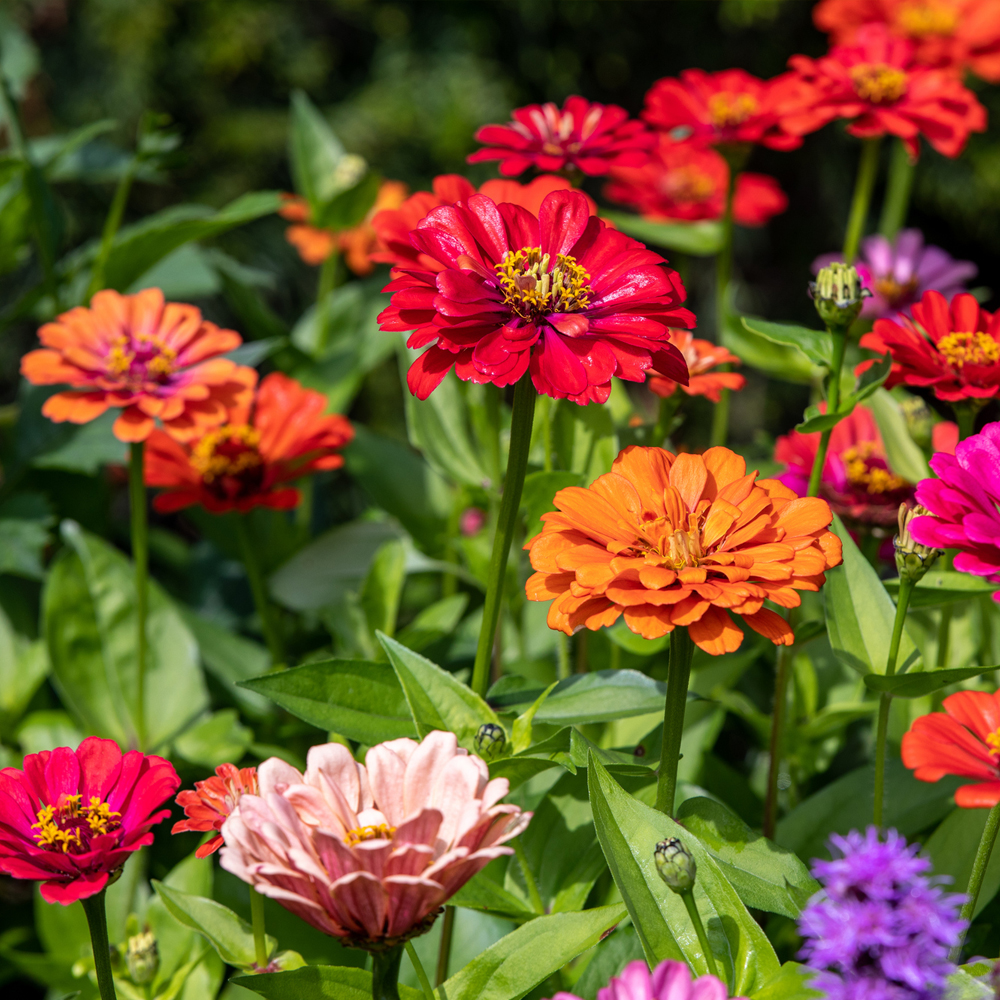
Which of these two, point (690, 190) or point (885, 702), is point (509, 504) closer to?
point (885, 702)

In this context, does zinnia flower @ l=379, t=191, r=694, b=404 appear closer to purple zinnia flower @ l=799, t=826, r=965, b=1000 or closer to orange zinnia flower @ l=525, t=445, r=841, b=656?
orange zinnia flower @ l=525, t=445, r=841, b=656

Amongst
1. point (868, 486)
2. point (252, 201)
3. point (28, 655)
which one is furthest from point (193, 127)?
point (868, 486)

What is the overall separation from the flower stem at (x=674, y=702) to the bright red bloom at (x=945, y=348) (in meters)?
0.19

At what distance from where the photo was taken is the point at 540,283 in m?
0.50

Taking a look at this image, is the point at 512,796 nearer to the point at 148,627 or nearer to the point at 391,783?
the point at 391,783

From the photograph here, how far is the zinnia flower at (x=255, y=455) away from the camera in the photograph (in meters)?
0.72

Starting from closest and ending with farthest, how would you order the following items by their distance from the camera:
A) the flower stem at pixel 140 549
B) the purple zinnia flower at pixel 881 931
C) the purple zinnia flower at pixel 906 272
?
the purple zinnia flower at pixel 881 931, the flower stem at pixel 140 549, the purple zinnia flower at pixel 906 272

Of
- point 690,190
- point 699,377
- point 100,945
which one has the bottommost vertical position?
point 100,945

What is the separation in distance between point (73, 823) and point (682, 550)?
27 centimetres

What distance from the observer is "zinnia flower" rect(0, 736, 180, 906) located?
0.42 m

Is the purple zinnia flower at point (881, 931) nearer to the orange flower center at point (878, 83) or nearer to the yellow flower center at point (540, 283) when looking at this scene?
the yellow flower center at point (540, 283)

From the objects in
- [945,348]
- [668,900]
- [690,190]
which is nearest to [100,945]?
[668,900]

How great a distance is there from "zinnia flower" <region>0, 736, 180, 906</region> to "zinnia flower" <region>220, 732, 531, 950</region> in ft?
0.25

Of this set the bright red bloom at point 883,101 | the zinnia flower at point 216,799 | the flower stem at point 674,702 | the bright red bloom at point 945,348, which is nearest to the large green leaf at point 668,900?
the flower stem at point 674,702
